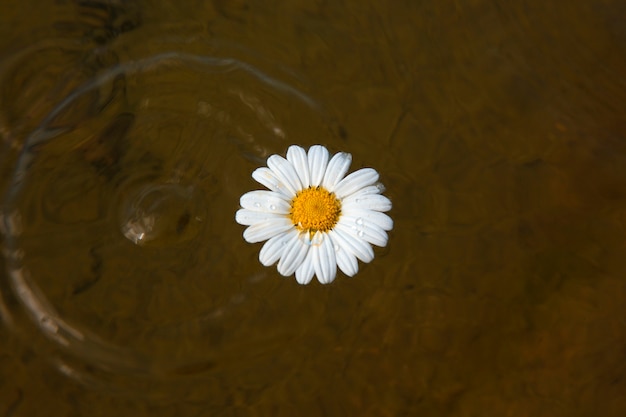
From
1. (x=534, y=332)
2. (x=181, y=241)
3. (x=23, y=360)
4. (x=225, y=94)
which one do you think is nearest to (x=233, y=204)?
(x=181, y=241)

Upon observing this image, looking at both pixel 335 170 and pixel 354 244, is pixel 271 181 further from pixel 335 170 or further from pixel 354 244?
pixel 354 244

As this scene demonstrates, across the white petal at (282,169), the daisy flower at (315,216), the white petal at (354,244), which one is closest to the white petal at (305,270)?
the daisy flower at (315,216)

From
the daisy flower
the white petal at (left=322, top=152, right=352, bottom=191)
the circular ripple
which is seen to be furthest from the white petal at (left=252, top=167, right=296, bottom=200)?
the circular ripple

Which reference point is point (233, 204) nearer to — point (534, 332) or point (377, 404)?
point (377, 404)

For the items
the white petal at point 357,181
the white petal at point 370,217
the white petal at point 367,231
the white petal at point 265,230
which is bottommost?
the white petal at point 265,230

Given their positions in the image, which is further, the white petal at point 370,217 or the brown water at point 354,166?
the brown water at point 354,166

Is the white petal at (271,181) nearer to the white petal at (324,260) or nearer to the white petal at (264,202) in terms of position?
the white petal at (264,202)
